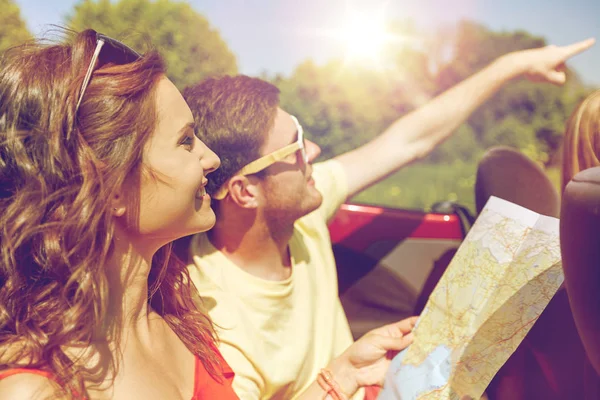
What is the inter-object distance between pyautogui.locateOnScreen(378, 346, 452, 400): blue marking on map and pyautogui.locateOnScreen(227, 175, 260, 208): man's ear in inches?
25.0

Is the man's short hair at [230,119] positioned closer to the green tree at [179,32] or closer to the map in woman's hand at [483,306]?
the map in woman's hand at [483,306]

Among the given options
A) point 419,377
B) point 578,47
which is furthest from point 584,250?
point 578,47

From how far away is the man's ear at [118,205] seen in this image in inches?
39.1

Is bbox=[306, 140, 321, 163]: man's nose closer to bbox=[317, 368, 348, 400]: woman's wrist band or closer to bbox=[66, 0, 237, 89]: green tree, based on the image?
bbox=[317, 368, 348, 400]: woman's wrist band

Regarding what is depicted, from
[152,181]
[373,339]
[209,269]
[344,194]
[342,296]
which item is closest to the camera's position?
[152,181]

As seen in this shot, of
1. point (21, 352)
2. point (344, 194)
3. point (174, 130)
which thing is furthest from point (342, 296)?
point (21, 352)

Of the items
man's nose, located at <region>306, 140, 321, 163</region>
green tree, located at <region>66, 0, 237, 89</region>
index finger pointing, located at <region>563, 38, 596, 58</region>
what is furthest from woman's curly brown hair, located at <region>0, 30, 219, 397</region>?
green tree, located at <region>66, 0, 237, 89</region>

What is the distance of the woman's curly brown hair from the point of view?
89cm

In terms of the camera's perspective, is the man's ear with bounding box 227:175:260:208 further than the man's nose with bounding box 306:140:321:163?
No

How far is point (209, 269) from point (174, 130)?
2.00 feet

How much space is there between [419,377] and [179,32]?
2962mm

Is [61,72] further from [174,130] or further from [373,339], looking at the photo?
[373,339]

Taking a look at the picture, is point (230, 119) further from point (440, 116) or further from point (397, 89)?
point (397, 89)

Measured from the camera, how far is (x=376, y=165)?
1995 mm
